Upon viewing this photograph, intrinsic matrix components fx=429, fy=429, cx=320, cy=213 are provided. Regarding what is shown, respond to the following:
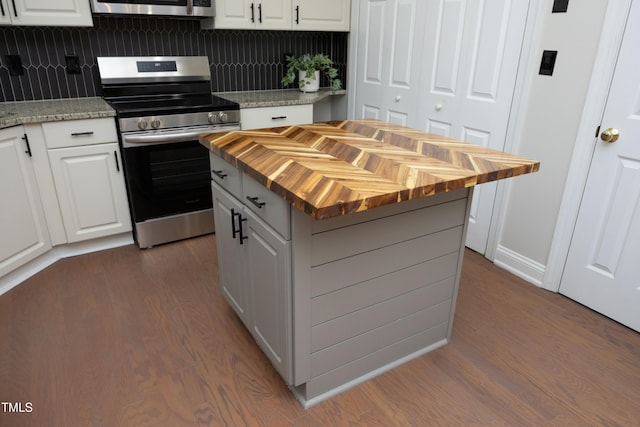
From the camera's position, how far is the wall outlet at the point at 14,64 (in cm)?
265

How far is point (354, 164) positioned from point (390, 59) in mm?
1979

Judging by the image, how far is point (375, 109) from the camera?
3.40 metres

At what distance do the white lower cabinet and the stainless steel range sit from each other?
3.11 ft

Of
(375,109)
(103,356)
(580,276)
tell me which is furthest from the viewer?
(375,109)

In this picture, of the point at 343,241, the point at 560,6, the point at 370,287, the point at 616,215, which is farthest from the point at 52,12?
the point at 616,215

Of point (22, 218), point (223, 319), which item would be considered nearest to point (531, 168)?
point (223, 319)

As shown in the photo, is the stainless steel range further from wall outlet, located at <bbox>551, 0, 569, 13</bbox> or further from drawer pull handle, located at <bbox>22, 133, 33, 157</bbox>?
wall outlet, located at <bbox>551, 0, 569, 13</bbox>

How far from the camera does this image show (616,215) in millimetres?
2066

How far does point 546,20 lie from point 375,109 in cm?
143

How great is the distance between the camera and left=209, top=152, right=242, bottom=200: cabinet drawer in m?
1.65

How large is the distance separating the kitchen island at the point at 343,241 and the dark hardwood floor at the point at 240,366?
0.44 feet

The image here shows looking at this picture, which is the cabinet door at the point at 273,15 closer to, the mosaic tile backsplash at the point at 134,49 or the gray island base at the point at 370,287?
the mosaic tile backsplash at the point at 134,49

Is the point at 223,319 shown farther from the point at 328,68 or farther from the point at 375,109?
the point at 328,68

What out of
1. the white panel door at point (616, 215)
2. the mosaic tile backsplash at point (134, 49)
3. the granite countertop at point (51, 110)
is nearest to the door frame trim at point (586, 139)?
the white panel door at point (616, 215)
